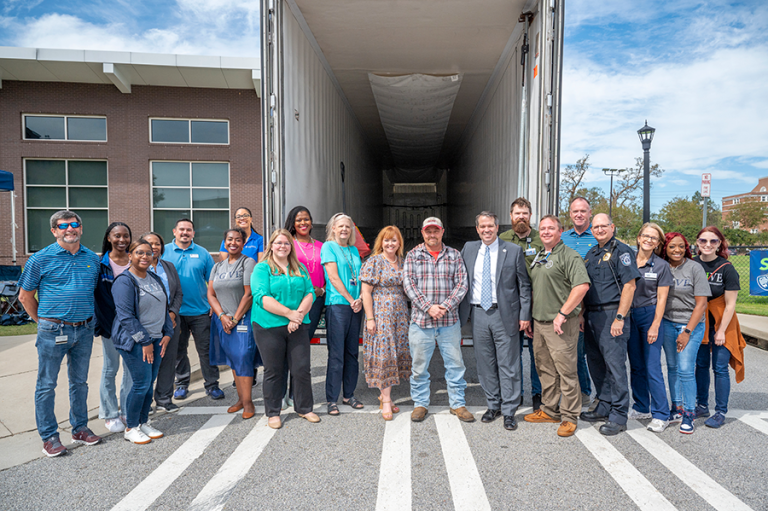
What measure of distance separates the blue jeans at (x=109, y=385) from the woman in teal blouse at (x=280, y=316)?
1.15m

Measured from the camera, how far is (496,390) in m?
4.03

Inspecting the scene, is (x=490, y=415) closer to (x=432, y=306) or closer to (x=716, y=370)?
(x=432, y=306)

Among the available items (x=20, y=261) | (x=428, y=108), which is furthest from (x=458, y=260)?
(x=20, y=261)

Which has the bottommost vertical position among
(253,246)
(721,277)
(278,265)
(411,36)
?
(721,277)

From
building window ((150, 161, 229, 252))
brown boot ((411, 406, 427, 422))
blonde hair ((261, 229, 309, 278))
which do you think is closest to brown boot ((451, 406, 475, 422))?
brown boot ((411, 406, 427, 422))

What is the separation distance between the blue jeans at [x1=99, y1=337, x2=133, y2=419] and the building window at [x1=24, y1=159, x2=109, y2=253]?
12.5m

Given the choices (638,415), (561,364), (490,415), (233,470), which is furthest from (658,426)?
(233,470)

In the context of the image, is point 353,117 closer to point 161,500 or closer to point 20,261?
point 161,500

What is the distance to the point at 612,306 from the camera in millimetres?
3738

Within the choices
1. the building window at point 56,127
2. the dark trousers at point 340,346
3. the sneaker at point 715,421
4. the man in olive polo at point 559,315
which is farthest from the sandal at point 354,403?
the building window at point 56,127

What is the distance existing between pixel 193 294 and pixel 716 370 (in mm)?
4828

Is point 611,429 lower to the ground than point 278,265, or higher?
lower

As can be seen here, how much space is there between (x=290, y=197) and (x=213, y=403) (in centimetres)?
238

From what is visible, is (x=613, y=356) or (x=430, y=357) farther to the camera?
(x=430, y=357)
